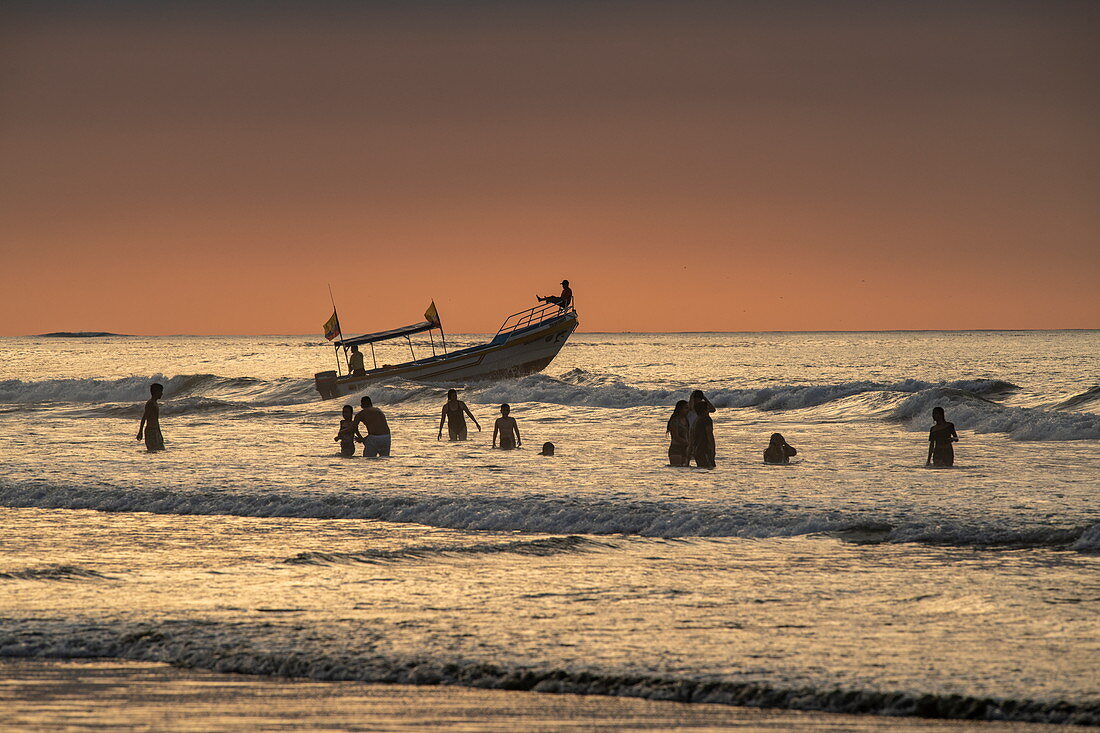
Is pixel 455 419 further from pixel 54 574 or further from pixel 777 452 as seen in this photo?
pixel 54 574

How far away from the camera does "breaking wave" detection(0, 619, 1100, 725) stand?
20.1ft

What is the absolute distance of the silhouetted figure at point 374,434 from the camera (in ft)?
69.5

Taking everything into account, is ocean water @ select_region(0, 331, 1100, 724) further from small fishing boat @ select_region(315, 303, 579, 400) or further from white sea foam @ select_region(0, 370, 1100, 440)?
small fishing boat @ select_region(315, 303, 579, 400)

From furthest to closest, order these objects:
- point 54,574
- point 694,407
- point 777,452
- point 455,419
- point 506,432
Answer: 1. point 455,419
2. point 506,432
3. point 777,452
4. point 694,407
5. point 54,574

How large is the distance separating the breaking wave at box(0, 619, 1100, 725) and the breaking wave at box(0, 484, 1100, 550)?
3.23 meters

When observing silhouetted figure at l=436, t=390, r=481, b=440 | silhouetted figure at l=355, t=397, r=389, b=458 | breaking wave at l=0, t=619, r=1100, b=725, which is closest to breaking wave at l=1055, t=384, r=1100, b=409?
silhouetted figure at l=436, t=390, r=481, b=440

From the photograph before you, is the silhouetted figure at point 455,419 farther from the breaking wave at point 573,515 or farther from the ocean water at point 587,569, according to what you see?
the breaking wave at point 573,515

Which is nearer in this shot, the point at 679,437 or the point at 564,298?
the point at 679,437

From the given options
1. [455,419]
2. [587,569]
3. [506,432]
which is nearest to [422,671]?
[587,569]

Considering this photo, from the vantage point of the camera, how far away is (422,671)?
22.8ft

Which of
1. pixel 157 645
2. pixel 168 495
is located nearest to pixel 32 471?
pixel 168 495

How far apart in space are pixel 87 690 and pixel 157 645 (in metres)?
0.88

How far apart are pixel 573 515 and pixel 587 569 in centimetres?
360

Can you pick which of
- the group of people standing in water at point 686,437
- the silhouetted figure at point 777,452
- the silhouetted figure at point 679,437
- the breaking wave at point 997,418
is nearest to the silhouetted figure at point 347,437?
the group of people standing in water at point 686,437
